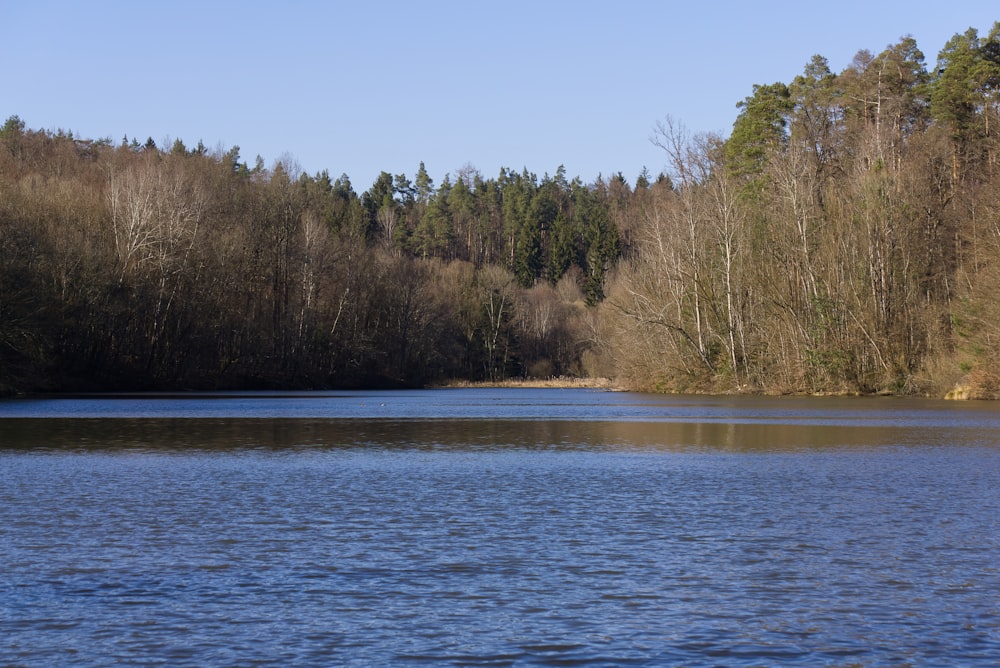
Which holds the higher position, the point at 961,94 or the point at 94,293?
the point at 961,94

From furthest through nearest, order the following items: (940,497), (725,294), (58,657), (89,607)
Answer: (725,294), (940,497), (89,607), (58,657)

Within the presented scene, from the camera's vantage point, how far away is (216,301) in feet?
251

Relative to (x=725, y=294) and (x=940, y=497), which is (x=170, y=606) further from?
(x=725, y=294)

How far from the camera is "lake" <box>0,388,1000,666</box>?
8672mm

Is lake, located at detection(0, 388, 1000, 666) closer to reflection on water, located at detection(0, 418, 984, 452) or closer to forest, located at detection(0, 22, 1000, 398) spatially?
reflection on water, located at detection(0, 418, 984, 452)

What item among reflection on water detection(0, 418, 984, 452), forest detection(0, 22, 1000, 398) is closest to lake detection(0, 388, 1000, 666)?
reflection on water detection(0, 418, 984, 452)

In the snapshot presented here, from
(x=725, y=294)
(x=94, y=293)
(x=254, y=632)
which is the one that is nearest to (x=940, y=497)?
(x=254, y=632)

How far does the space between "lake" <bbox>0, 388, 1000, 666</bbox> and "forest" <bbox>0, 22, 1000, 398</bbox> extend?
1241 inches

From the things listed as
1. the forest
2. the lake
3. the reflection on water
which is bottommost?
the lake

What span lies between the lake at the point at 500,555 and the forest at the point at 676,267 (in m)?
31.5

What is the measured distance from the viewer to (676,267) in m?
62.6

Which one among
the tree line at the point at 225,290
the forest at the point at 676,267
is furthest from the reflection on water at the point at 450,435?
the tree line at the point at 225,290

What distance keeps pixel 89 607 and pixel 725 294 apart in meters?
54.1

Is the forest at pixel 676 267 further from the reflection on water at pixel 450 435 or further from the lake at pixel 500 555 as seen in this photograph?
the lake at pixel 500 555
